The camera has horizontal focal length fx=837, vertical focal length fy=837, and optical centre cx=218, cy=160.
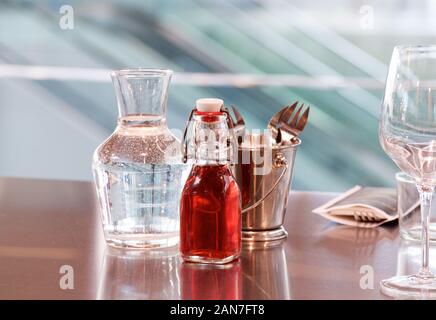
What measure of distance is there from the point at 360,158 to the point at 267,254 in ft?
12.9

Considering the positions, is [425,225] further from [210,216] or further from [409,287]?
[210,216]

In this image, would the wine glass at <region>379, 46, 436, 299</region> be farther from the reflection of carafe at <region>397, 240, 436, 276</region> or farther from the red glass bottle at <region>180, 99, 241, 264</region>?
the red glass bottle at <region>180, 99, 241, 264</region>

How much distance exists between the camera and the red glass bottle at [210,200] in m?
0.88

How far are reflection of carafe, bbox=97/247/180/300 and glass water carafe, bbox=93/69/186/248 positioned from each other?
0.02 metres

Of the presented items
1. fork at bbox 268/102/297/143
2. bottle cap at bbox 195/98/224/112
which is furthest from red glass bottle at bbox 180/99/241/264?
fork at bbox 268/102/297/143

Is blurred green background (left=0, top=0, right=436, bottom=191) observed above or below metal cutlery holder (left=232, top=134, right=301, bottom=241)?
above

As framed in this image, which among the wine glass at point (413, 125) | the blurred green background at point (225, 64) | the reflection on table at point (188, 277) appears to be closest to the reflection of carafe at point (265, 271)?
the reflection on table at point (188, 277)

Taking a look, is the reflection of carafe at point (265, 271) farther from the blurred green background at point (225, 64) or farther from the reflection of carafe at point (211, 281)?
the blurred green background at point (225, 64)

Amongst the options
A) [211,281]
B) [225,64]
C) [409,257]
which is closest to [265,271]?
[211,281]

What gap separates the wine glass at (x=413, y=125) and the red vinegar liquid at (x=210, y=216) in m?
0.17

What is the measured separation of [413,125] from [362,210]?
0.33 meters

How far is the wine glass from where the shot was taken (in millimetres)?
786

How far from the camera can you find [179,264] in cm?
89

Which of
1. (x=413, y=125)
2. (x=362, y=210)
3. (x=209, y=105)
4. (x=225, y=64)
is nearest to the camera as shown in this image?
(x=413, y=125)
